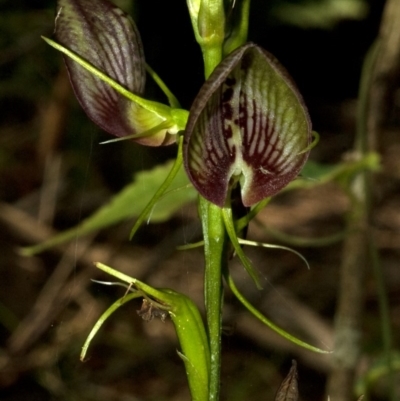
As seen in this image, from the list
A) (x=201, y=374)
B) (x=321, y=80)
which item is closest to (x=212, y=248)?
(x=201, y=374)

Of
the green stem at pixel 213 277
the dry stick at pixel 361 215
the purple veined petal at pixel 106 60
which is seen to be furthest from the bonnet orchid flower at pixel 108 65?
the dry stick at pixel 361 215

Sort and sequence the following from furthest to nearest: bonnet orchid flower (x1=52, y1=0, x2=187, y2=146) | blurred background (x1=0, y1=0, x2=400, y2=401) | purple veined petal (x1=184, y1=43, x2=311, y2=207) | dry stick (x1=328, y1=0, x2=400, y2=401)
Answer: blurred background (x1=0, y1=0, x2=400, y2=401), dry stick (x1=328, y1=0, x2=400, y2=401), bonnet orchid flower (x1=52, y1=0, x2=187, y2=146), purple veined petal (x1=184, y1=43, x2=311, y2=207)

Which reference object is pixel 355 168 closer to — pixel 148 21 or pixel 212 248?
pixel 212 248

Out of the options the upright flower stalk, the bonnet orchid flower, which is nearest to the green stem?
the upright flower stalk

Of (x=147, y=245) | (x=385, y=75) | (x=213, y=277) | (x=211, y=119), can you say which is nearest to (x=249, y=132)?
(x=211, y=119)

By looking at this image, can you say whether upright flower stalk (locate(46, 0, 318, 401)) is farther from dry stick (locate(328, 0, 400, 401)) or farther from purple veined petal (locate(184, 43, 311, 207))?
dry stick (locate(328, 0, 400, 401))

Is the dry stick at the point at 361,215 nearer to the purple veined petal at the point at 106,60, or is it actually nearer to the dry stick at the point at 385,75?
the dry stick at the point at 385,75

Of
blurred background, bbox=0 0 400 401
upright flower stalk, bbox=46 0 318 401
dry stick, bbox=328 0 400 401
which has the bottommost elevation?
blurred background, bbox=0 0 400 401
